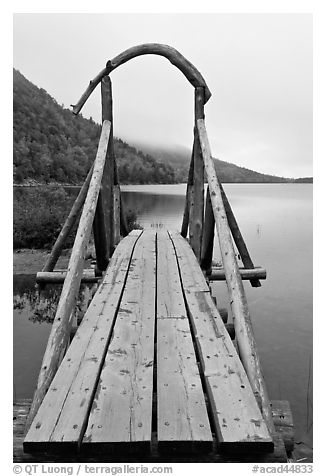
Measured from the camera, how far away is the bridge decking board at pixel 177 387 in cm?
201

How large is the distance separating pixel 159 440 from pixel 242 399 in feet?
1.94

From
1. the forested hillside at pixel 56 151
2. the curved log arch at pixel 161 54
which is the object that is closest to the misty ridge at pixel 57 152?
the forested hillside at pixel 56 151

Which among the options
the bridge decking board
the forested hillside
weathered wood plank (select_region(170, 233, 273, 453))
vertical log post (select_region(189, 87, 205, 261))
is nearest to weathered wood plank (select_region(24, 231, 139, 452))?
the bridge decking board

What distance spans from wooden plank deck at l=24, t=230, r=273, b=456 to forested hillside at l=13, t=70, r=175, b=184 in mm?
54713

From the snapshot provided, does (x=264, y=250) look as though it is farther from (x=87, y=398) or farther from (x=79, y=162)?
(x=79, y=162)

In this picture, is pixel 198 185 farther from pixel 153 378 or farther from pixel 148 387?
pixel 148 387

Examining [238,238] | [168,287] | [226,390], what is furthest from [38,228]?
[226,390]

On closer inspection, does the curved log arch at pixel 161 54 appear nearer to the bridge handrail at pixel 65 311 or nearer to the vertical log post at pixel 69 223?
the vertical log post at pixel 69 223

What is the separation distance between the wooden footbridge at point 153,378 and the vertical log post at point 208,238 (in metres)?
0.64

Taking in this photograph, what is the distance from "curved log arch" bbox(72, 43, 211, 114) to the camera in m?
6.08

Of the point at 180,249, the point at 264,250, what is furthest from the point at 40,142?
the point at 180,249

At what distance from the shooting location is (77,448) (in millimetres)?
1989

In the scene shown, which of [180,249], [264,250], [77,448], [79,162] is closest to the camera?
[77,448]

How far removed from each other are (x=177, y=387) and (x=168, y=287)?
1792 mm
